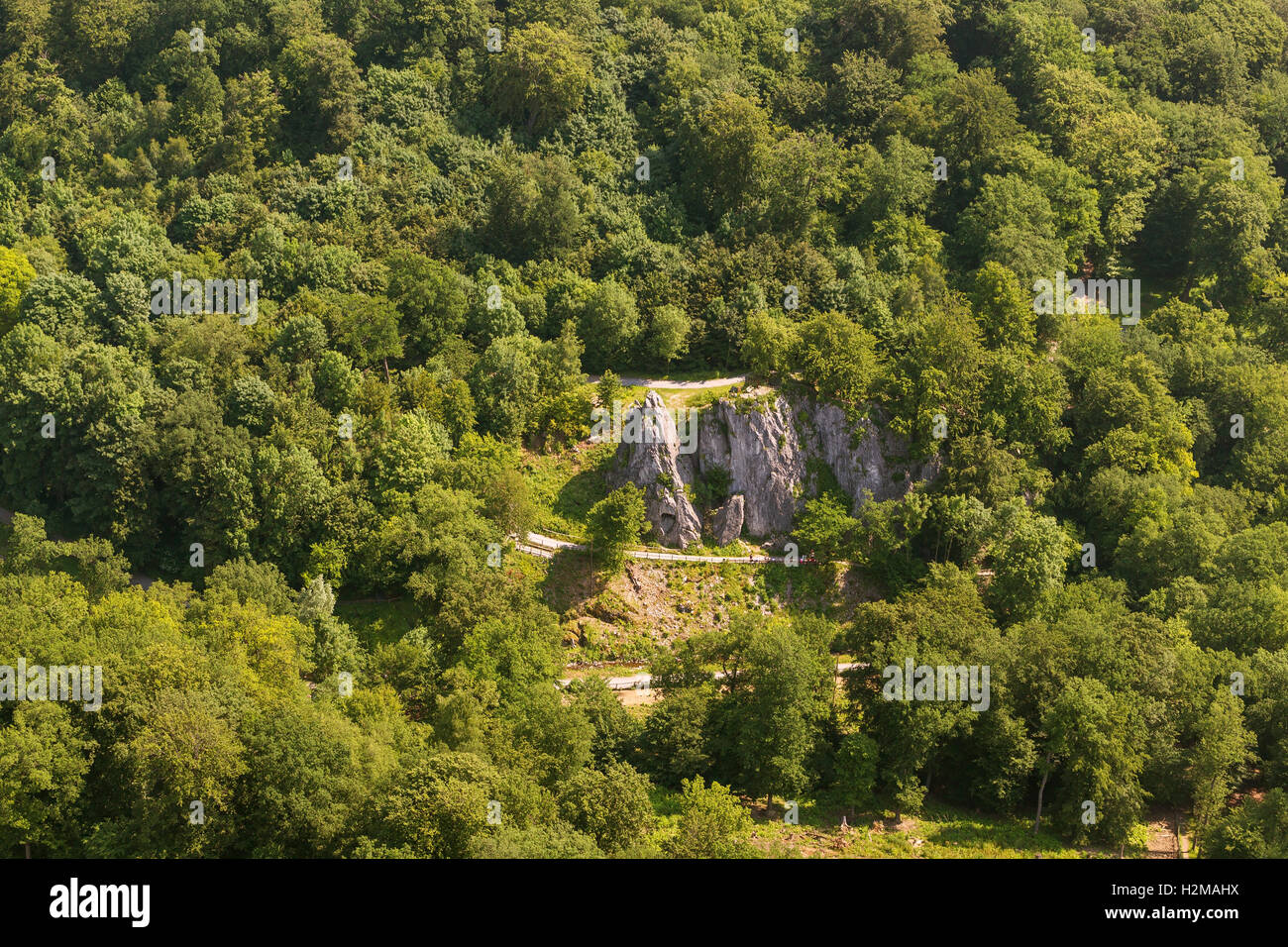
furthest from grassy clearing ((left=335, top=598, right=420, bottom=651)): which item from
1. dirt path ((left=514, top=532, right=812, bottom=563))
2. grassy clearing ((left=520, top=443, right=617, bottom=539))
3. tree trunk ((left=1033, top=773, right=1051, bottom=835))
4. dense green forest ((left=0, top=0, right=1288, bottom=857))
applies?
tree trunk ((left=1033, top=773, right=1051, bottom=835))

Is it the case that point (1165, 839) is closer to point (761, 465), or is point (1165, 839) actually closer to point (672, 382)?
point (761, 465)

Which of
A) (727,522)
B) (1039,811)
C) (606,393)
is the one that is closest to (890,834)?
(1039,811)

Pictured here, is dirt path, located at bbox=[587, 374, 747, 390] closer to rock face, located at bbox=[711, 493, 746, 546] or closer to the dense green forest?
the dense green forest

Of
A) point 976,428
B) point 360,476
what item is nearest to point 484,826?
point 360,476

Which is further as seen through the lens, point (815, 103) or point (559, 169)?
point (815, 103)

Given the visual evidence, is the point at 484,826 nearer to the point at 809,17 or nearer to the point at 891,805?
the point at 891,805

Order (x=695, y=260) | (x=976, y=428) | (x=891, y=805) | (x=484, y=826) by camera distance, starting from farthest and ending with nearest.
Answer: (x=695, y=260) < (x=976, y=428) < (x=891, y=805) < (x=484, y=826)
